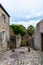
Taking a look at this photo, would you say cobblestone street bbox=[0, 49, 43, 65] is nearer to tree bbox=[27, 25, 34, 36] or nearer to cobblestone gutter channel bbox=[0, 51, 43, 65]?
cobblestone gutter channel bbox=[0, 51, 43, 65]

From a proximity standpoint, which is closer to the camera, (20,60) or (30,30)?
(20,60)

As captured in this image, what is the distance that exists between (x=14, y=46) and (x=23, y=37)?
30.0ft

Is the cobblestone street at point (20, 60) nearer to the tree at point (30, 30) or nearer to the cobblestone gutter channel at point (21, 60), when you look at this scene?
the cobblestone gutter channel at point (21, 60)

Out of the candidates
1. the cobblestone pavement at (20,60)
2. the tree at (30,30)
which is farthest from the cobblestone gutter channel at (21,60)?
the tree at (30,30)

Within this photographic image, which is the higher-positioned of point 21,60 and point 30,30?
point 30,30

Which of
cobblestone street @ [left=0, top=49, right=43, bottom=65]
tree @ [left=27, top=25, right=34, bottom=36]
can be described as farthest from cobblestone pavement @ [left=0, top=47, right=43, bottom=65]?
tree @ [left=27, top=25, right=34, bottom=36]

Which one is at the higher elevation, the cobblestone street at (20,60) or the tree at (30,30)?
the tree at (30,30)

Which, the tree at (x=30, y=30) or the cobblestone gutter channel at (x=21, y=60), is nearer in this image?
the cobblestone gutter channel at (x=21, y=60)

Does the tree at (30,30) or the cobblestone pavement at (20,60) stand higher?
the tree at (30,30)

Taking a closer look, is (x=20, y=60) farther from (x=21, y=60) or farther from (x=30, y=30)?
(x=30, y=30)

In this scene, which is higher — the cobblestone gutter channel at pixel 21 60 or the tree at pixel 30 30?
the tree at pixel 30 30

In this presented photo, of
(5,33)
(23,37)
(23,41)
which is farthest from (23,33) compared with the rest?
(5,33)

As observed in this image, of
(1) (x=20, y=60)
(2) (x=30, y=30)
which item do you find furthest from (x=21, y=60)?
(2) (x=30, y=30)

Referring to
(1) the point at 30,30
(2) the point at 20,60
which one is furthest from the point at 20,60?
(1) the point at 30,30
